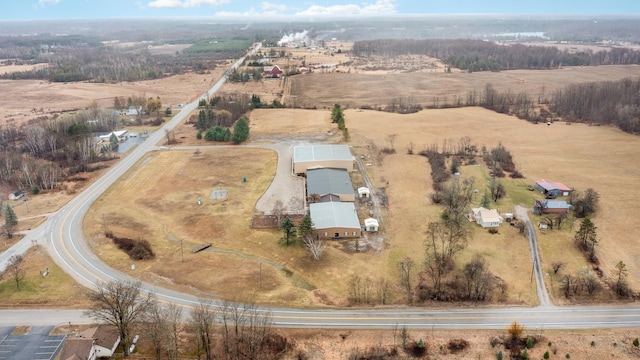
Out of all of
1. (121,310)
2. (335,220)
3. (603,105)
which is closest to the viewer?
(121,310)

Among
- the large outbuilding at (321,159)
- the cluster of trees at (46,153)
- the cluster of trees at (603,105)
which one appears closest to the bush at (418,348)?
the large outbuilding at (321,159)

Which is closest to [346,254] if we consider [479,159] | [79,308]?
[79,308]

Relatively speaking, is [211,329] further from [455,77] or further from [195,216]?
[455,77]

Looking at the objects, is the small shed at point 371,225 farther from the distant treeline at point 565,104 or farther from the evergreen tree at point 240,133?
the distant treeline at point 565,104

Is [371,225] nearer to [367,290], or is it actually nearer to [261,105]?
[367,290]

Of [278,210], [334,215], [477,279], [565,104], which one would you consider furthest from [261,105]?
[477,279]

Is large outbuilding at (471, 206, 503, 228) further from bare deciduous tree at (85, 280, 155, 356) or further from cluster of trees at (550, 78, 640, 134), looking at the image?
cluster of trees at (550, 78, 640, 134)
